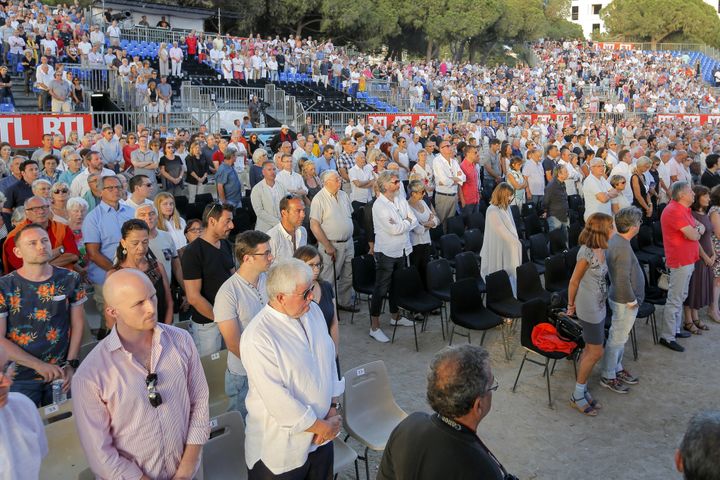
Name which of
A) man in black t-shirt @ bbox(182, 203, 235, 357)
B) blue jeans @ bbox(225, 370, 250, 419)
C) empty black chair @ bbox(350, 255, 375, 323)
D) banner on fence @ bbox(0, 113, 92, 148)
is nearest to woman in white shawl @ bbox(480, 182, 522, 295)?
empty black chair @ bbox(350, 255, 375, 323)

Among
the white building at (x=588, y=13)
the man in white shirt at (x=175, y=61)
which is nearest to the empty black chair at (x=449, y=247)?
the man in white shirt at (x=175, y=61)

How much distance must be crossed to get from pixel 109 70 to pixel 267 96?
18.0 ft

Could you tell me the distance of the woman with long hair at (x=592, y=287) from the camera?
523 centimetres

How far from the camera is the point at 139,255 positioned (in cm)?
454

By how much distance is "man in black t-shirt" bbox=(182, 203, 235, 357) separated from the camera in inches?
182

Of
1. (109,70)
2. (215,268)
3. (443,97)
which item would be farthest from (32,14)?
(215,268)

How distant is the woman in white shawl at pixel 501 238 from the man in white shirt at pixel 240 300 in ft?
11.9

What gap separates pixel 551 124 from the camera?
81.1ft

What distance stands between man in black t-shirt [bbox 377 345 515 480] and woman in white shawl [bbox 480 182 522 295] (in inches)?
179

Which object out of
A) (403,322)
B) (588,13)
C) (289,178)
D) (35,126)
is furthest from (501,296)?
(588,13)

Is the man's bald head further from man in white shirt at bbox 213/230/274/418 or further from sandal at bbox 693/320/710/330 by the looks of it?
sandal at bbox 693/320/710/330

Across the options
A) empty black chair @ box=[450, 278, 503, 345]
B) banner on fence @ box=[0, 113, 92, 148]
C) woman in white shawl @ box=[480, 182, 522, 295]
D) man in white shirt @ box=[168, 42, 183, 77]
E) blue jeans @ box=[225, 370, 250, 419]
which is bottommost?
empty black chair @ box=[450, 278, 503, 345]

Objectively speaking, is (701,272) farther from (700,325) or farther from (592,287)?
(592,287)

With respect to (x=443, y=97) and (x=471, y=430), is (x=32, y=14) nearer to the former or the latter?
(x=443, y=97)
